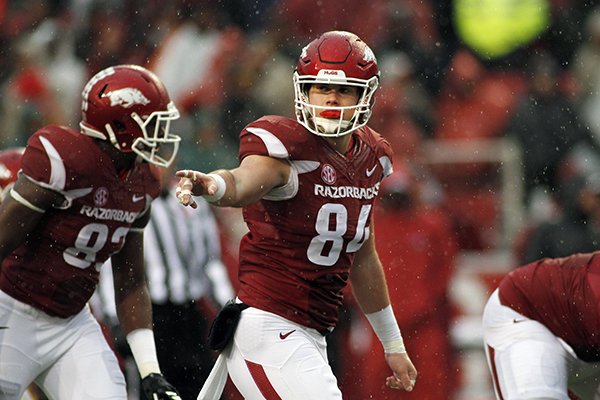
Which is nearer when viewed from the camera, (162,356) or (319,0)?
(162,356)

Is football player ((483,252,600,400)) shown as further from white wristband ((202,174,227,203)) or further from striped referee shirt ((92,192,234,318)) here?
striped referee shirt ((92,192,234,318))

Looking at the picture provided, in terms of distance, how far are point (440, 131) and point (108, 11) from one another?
8.57ft

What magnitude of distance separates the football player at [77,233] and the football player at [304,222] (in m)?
0.61

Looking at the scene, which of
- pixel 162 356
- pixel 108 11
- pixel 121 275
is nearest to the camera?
pixel 121 275

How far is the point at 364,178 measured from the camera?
16.6 feet

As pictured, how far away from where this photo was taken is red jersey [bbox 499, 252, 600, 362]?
5.51 m

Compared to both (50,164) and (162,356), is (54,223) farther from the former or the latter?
(162,356)

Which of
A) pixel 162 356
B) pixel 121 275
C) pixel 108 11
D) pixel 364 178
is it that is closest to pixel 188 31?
pixel 108 11

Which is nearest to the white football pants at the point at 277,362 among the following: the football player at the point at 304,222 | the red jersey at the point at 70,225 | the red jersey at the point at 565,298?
the football player at the point at 304,222

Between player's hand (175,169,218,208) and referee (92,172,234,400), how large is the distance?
9.69 feet

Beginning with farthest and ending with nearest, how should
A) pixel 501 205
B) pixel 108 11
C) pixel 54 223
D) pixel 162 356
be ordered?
pixel 108 11 < pixel 501 205 < pixel 162 356 < pixel 54 223

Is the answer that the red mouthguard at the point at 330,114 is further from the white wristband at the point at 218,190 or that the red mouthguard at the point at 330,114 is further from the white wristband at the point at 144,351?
the white wristband at the point at 144,351

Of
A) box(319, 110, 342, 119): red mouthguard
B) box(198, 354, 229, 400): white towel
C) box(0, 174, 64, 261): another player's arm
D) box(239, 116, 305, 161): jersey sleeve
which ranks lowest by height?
box(198, 354, 229, 400): white towel

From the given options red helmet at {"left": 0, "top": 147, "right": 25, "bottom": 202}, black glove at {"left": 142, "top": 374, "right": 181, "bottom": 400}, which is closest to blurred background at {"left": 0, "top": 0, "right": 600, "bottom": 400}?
red helmet at {"left": 0, "top": 147, "right": 25, "bottom": 202}
